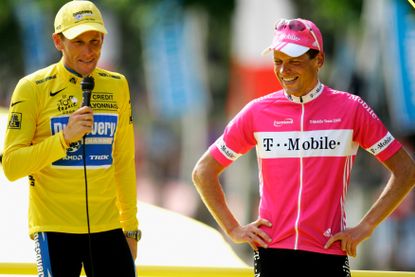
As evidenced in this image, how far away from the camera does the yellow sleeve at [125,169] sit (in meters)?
5.21

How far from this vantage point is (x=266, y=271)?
4.88m

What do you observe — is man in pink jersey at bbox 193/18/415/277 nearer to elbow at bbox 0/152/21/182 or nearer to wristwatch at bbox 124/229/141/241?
wristwatch at bbox 124/229/141/241

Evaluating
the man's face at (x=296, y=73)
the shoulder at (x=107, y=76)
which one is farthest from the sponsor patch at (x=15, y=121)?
the man's face at (x=296, y=73)

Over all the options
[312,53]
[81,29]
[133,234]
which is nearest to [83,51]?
[81,29]

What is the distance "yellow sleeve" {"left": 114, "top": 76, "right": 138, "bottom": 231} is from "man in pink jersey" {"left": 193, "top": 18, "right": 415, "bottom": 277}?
0.55m

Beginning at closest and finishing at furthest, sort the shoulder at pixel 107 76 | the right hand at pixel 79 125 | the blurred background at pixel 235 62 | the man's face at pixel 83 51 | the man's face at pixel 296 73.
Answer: the right hand at pixel 79 125 < the man's face at pixel 296 73 < the man's face at pixel 83 51 < the shoulder at pixel 107 76 < the blurred background at pixel 235 62

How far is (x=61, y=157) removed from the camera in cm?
486

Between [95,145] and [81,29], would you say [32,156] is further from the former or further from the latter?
[81,29]

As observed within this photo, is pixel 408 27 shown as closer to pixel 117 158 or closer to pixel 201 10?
pixel 201 10

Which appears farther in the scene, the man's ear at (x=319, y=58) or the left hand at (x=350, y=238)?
the man's ear at (x=319, y=58)

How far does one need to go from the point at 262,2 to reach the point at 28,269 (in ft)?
39.1

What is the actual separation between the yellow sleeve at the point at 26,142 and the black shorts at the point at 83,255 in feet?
0.97

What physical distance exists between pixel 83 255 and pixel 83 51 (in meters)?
0.83

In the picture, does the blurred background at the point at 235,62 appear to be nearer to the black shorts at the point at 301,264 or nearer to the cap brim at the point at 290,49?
Answer: the cap brim at the point at 290,49
